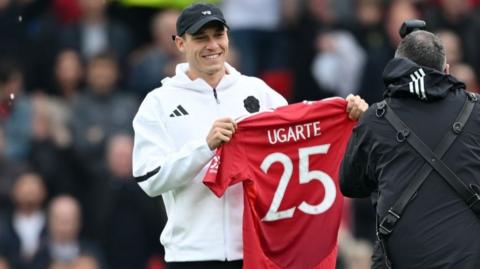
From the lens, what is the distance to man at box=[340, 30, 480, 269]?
29.3 feet

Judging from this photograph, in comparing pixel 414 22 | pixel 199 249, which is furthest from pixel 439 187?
pixel 199 249

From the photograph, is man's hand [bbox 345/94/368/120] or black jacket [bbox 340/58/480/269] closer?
black jacket [bbox 340/58/480/269]

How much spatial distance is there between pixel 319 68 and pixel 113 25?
1993 millimetres

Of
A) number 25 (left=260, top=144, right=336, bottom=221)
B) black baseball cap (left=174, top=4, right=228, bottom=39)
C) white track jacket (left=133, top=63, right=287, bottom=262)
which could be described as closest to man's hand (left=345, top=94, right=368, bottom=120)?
number 25 (left=260, top=144, right=336, bottom=221)

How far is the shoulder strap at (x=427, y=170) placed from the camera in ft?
29.4

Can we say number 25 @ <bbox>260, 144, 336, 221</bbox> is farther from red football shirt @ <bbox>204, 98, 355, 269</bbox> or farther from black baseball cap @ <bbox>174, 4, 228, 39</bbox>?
black baseball cap @ <bbox>174, 4, 228, 39</bbox>

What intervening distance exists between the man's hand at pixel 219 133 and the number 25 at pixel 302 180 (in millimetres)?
366

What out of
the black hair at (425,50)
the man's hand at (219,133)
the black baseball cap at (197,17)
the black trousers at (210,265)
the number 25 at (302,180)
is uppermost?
the black baseball cap at (197,17)

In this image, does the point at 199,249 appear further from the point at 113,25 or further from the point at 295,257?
the point at 113,25

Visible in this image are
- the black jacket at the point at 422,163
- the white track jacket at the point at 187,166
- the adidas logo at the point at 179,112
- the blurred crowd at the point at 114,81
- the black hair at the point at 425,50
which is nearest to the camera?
the black jacket at the point at 422,163

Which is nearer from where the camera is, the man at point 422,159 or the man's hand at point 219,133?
the man at point 422,159

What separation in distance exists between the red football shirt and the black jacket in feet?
2.61

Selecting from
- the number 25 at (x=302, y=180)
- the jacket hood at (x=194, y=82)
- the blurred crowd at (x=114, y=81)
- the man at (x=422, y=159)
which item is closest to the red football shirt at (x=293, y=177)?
the number 25 at (x=302, y=180)

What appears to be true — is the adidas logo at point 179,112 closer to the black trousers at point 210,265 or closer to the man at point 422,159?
the black trousers at point 210,265
